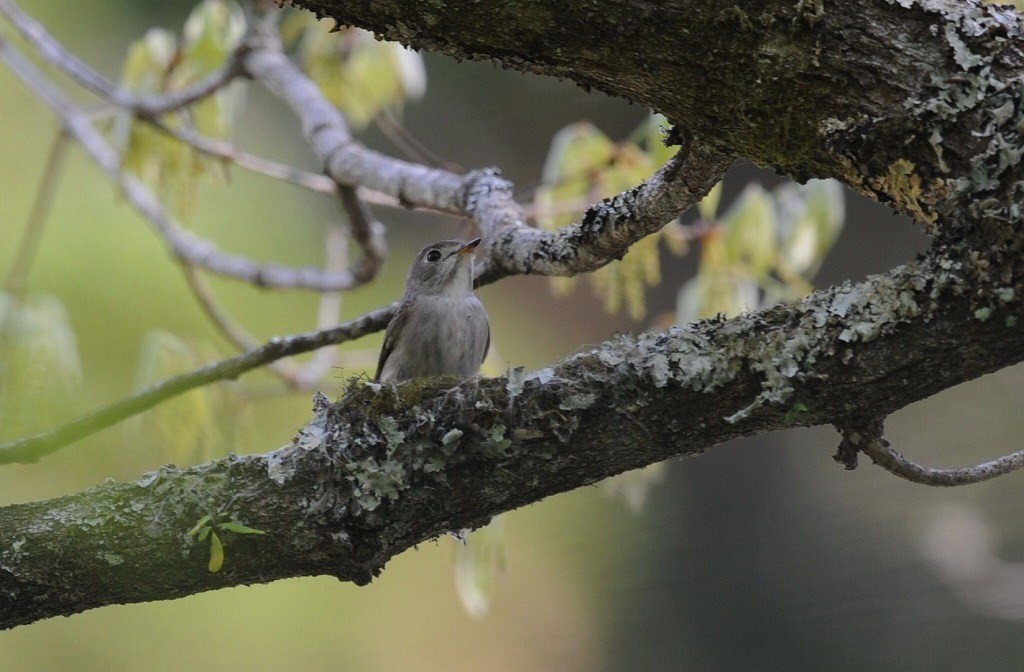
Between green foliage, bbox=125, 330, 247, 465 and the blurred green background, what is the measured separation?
79 millimetres

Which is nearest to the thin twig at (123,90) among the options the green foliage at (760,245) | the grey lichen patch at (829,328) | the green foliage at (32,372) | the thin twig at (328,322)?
the thin twig at (328,322)

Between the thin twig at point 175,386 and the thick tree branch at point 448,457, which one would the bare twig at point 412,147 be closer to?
the thin twig at point 175,386

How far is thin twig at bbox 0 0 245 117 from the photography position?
365cm

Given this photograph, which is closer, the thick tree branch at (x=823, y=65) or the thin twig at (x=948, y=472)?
the thick tree branch at (x=823, y=65)

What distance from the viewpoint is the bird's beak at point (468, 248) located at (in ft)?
11.6

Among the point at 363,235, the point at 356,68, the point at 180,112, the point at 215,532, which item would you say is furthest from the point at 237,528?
the point at 356,68

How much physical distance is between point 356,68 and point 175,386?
6.57 feet

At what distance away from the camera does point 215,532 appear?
1.75m

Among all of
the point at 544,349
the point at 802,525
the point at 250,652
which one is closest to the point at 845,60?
the point at 802,525

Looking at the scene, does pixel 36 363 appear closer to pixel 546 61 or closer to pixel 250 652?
pixel 546 61

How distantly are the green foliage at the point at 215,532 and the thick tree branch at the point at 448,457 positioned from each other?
15 millimetres

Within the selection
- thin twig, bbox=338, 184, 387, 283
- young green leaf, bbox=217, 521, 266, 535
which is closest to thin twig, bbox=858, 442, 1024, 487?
young green leaf, bbox=217, 521, 266, 535

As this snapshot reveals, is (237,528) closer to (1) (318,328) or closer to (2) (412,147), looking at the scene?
(2) (412,147)

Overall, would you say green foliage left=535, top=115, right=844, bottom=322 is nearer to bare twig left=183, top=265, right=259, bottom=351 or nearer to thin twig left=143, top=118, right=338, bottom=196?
thin twig left=143, top=118, right=338, bottom=196
